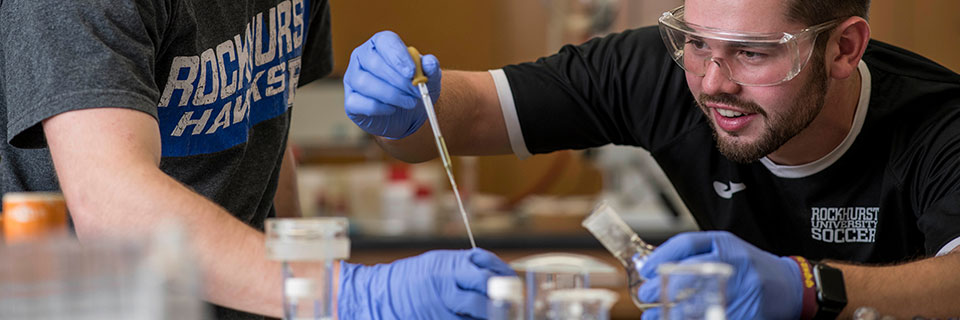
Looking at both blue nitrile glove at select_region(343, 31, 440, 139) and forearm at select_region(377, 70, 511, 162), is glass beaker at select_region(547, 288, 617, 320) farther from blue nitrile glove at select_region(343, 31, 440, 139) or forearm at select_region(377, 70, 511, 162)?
forearm at select_region(377, 70, 511, 162)

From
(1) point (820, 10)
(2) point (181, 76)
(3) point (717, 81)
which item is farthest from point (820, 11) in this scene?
(2) point (181, 76)

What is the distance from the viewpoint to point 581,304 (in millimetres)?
876

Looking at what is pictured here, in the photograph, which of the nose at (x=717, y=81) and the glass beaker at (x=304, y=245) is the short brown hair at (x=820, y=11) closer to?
the nose at (x=717, y=81)

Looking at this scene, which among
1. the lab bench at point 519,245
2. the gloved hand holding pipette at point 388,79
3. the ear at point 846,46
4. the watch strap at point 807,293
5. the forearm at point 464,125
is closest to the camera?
the watch strap at point 807,293

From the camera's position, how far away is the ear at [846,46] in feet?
5.16

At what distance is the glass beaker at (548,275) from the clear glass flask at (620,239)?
0.07 meters

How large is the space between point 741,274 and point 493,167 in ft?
10.8

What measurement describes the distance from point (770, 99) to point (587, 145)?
0.43 metres

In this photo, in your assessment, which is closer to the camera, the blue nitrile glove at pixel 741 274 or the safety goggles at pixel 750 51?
the blue nitrile glove at pixel 741 274

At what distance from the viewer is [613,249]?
1.06m

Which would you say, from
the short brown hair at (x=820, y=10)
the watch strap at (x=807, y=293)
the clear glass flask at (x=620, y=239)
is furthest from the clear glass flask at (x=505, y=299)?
the short brown hair at (x=820, y=10)

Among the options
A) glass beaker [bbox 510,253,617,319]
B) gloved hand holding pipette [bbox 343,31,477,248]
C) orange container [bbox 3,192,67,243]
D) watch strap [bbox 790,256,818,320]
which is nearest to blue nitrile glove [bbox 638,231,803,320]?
watch strap [bbox 790,256,818,320]

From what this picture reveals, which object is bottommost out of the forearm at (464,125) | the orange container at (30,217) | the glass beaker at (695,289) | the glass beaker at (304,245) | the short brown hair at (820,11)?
the glass beaker at (695,289)

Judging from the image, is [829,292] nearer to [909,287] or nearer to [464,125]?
[909,287]
